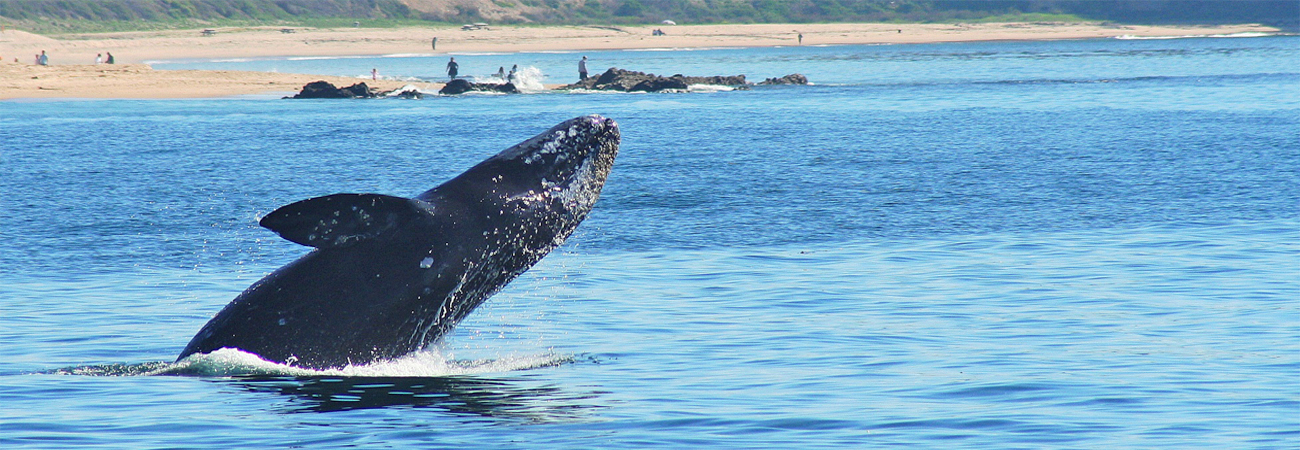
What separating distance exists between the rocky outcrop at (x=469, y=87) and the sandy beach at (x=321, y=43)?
5.50 m

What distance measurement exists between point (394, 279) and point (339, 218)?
84 centimetres

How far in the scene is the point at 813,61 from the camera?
12350 centimetres

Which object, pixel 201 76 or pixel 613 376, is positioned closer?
pixel 613 376

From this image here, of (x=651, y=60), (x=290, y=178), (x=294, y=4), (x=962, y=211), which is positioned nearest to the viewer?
(x=962, y=211)

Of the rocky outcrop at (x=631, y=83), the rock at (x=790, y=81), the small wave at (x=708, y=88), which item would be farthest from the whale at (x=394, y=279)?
the rock at (x=790, y=81)

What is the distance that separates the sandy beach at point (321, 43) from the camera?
70.7 metres

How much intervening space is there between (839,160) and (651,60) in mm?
99303

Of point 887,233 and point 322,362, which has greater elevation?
point 322,362

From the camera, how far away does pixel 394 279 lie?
9.59 m

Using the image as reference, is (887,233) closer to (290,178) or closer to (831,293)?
(831,293)

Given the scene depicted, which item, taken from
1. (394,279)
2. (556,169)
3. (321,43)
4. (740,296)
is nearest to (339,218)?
(394,279)

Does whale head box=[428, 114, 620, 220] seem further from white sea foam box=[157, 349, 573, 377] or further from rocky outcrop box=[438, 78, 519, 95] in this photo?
rocky outcrop box=[438, 78, 519, 95]

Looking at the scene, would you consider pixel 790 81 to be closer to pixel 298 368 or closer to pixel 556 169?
pixel 556 169

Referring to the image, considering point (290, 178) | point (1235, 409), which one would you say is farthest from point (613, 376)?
point (290, 178)
